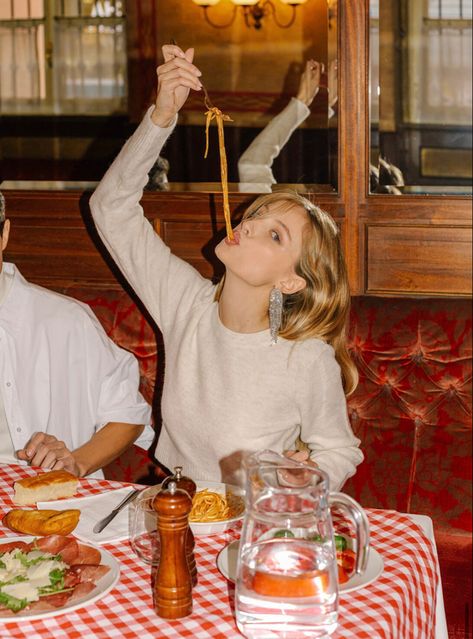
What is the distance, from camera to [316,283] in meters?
2.05

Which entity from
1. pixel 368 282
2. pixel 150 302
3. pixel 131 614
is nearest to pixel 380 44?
pixel 368 282

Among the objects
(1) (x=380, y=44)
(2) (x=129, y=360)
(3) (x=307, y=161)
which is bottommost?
(2) (x=129, y=360)

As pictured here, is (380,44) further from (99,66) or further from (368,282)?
(99,66)

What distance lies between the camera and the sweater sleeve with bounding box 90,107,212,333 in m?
2.14

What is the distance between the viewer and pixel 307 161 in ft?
11.9

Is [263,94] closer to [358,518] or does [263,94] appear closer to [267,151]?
[267,151]

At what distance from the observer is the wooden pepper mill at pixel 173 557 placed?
4.03 ft

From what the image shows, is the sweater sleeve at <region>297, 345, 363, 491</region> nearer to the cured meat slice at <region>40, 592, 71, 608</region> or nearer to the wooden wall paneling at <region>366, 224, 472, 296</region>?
the cured meat slice at <region>40, 592, 71, 608</region>

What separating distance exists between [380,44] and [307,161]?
549 millimetres

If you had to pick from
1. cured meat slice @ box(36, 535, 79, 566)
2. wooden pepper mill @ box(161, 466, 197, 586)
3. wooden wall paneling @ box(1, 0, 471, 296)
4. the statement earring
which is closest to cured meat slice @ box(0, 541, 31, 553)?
cured meat slice @ box(36, 535, 79, 566)

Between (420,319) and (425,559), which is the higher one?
(420,319)

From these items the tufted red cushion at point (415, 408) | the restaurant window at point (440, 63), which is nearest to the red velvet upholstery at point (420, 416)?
the tufted red cushion at point (415, 408)

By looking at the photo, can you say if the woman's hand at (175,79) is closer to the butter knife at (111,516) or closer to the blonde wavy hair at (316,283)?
the blonde wavy hair at (316,283)

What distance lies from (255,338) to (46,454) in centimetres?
50
